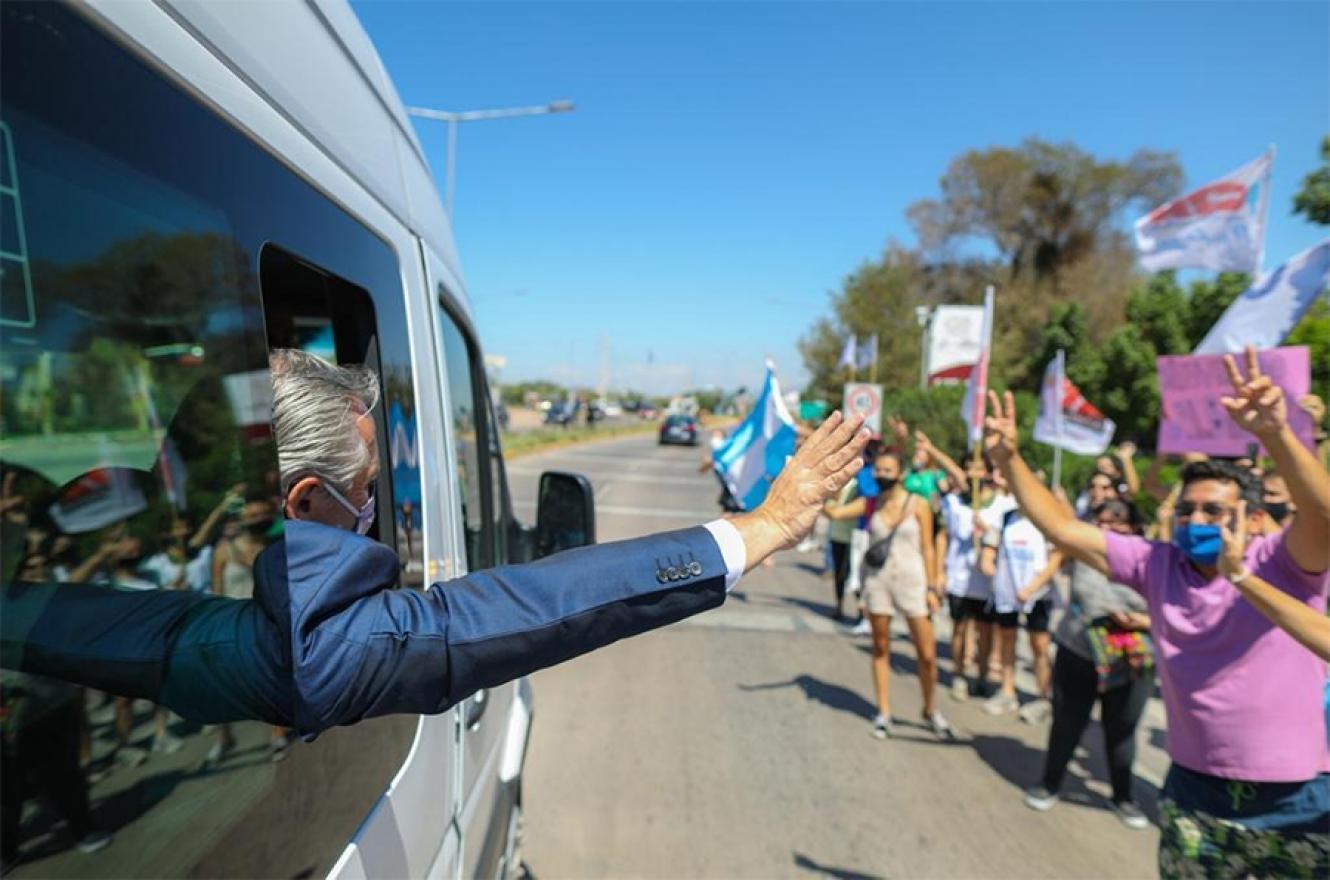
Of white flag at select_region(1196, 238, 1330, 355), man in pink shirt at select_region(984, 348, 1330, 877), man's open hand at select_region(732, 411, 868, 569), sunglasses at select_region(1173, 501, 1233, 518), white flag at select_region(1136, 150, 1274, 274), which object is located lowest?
man in pink shirt at select_region(984, 348, 1330, 877)

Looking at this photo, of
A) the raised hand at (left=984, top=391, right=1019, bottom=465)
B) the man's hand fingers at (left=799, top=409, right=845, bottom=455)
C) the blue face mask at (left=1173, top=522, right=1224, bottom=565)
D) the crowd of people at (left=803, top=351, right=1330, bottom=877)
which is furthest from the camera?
the raised hand at (left=984, top=391, right=1019, bottom=465)

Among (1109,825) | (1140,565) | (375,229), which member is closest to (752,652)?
(1109,825)

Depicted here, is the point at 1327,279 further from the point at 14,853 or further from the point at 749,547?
the point at 14,853

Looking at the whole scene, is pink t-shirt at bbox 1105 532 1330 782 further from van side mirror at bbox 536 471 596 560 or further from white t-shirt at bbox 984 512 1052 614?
white t-shirt at bbox 984 512 1052 614

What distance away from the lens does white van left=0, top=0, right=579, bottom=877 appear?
779mm

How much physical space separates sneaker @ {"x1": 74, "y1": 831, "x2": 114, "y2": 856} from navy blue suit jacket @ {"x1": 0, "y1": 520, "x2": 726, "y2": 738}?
→ 136mm

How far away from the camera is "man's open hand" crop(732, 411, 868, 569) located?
1188 millimetres

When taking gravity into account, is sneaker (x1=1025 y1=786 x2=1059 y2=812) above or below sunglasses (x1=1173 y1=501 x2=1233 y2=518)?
below

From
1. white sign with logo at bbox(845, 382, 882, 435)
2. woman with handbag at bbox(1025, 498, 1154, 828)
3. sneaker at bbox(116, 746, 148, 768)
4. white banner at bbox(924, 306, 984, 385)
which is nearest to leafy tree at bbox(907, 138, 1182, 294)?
white banner at bbox(924, 306, 984, 385)

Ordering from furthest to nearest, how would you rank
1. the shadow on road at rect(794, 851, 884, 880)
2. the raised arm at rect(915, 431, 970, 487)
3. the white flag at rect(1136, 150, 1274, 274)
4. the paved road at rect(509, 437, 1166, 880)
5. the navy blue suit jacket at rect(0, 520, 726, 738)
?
1. the raised arm at rect(915, 431, 970, 487)
2. the white flag at rect(1136, 150, 1274, 274)
3. the paved road at rect(509, 437, 1166, 880)
4. the shadow on road at rect(794, 851, 884, 880)
5. the navy blue suit jacket at rect(0, 520, 726, 738)

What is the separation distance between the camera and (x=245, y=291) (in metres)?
1.06

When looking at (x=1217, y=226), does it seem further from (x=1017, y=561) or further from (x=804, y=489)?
(x=804, y=489)

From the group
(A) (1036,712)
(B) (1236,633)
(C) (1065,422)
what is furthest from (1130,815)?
(C) (1065,422)

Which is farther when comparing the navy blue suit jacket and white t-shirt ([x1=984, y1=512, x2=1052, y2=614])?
white t-shirt ([x1=984, y1=512, x2=1052, y2=614])
